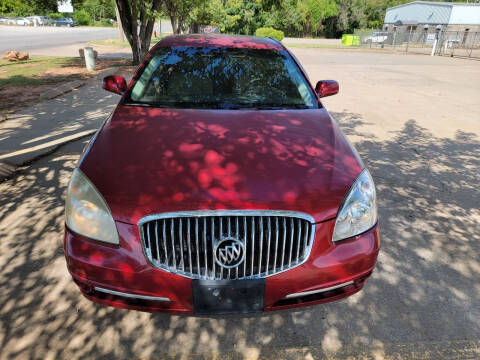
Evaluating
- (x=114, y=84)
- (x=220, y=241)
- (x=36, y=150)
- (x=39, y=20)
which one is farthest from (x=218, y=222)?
(x=39, y=20)

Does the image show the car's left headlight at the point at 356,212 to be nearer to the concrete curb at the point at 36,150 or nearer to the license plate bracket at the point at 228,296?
the license plate bracket at the point at 228,296

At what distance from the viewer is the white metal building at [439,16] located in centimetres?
4722

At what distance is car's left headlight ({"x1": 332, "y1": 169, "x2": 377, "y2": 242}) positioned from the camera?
196 centimetres

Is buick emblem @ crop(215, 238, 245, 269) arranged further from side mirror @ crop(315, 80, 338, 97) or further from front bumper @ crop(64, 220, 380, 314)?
side mirror @ crop(315, 80, 338, 97)

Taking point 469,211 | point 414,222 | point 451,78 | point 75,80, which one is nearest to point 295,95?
point 414,222

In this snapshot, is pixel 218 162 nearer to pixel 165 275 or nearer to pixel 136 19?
pixel 165 275

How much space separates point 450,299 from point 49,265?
3099 mm

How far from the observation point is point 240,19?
47500 millimetres

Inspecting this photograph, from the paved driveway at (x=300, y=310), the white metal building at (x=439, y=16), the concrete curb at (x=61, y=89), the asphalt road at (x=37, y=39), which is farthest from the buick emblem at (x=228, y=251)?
the white metal building at (x=439, y=16)

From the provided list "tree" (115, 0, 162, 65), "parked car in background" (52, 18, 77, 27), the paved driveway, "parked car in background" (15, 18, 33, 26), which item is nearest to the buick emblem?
the paved driveway

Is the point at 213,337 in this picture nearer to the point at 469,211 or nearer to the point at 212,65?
the point at 212,65

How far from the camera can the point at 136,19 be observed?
1492 centimetres

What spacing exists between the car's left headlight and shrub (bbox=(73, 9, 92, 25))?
269ft

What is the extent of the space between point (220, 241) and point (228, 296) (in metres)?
0.30
